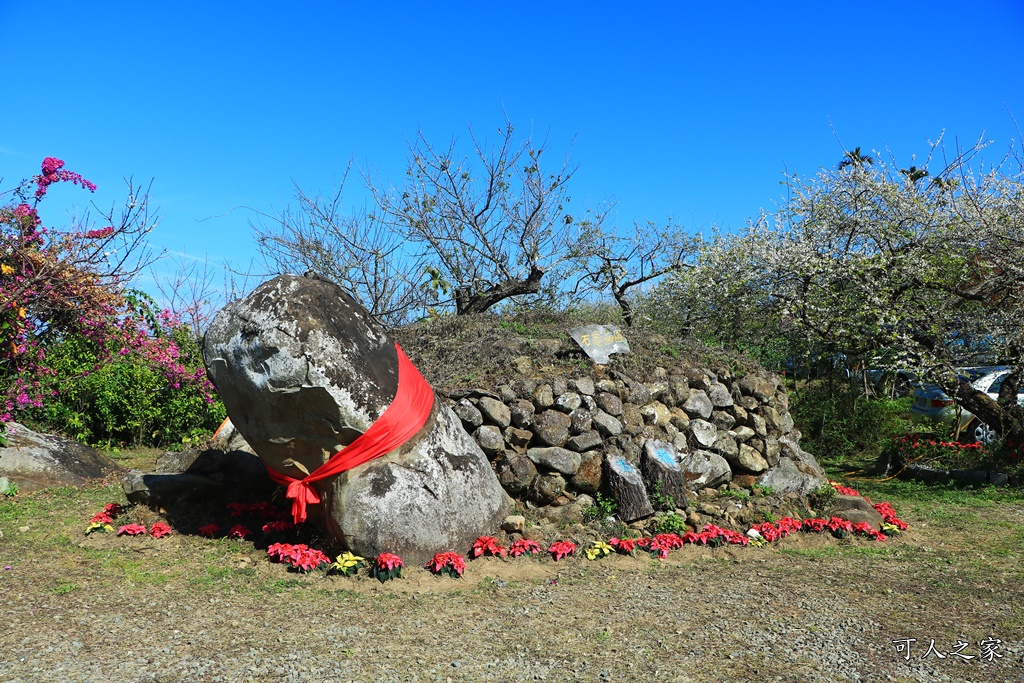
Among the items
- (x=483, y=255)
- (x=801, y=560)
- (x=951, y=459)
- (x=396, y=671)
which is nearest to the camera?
(x=396, y=671)

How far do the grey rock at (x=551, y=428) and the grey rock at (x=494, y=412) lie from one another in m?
0.25

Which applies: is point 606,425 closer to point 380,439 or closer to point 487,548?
point 487,548

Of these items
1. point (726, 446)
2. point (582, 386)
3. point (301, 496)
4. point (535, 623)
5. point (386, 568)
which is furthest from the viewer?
point (726, 446)

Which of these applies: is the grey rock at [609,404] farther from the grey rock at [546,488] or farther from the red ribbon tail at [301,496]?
the red ribbon tail at [301,496]

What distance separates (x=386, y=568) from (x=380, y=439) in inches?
33.7

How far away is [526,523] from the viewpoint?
607cm

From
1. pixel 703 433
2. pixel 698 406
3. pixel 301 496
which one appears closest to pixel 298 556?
pixel 301 496

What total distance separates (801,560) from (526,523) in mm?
→ 2089

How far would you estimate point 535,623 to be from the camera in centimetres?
442

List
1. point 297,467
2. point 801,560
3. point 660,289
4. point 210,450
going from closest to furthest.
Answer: point 297,467, point 801,560, point 210,450, point 660,289

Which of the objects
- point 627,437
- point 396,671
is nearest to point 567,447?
point 627,437

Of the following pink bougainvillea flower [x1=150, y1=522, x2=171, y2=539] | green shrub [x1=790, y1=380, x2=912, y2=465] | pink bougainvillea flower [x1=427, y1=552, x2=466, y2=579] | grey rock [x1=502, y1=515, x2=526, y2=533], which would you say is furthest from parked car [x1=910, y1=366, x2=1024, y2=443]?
pink bougainvillea flower [x1=150, y1=522, x2=171, y2=539]

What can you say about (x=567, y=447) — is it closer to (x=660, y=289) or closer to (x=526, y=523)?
(x=526, y=523)

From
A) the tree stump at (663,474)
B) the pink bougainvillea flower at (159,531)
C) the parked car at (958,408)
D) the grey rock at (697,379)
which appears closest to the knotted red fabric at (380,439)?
the pink bougainvillea flower at (159,531)
